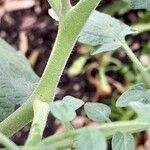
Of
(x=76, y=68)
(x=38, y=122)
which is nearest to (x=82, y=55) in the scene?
(x=76, y=68)

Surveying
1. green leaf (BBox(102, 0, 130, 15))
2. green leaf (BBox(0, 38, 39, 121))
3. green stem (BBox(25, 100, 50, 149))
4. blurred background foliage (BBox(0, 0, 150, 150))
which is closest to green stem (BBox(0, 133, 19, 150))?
green stem (BBox(25, 100, 50, 149))

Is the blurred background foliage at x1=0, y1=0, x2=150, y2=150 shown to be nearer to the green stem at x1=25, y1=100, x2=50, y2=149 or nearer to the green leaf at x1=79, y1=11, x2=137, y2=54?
the green leaf at x1=79, y1=11, x2=137, y2=54

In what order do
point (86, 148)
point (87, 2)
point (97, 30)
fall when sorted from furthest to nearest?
point (97, 30) < point (87, 2) < point (86, 148)

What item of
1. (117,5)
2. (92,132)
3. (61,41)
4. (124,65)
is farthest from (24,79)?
(117,5)

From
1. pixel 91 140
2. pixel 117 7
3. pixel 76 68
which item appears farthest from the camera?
pixel 117 7

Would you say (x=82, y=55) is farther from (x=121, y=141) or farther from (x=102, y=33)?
(x=121, y=141)

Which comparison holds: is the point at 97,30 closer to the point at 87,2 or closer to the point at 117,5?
the point at 87,2
